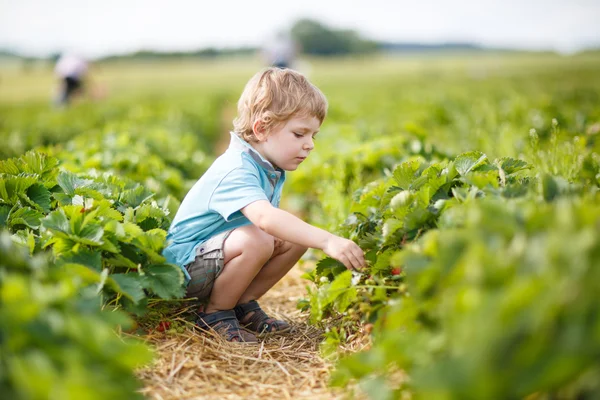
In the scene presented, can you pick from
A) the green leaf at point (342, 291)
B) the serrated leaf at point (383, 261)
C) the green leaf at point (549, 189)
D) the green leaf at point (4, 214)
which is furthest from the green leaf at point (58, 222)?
the green leaf at point (549, 189)

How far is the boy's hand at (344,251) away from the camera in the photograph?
7.97 ft

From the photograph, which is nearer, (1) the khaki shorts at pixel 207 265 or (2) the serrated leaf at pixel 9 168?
(1) the khaki shorts at pixel 207 265

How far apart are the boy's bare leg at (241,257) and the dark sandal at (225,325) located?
0.39 ft

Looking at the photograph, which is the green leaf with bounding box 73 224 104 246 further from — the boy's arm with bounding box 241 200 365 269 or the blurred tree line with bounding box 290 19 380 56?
the blurred tree line with bounding box 290 19 380 56

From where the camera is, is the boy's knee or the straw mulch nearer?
the straw mulch

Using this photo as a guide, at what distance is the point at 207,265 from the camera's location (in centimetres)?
273

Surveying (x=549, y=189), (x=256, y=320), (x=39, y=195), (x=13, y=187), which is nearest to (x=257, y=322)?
(x=256, y=320)

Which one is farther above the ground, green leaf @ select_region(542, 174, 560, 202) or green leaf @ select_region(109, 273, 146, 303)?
green leaf @ select_region(542, 174, 560, 202)

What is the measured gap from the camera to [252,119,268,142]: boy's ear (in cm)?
283

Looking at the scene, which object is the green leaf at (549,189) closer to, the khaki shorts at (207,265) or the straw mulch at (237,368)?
the straw mulch at (237,368)

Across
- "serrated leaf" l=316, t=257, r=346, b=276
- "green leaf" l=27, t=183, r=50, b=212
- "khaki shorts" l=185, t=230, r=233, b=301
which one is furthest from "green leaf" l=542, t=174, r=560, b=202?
"green leaf" l=27, t=183, r=50, b=212

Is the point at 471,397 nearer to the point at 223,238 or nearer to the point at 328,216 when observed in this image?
the point at 223,238

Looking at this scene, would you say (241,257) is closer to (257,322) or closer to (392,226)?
(257,322)

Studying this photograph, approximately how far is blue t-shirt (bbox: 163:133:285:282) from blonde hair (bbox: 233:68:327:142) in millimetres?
134
